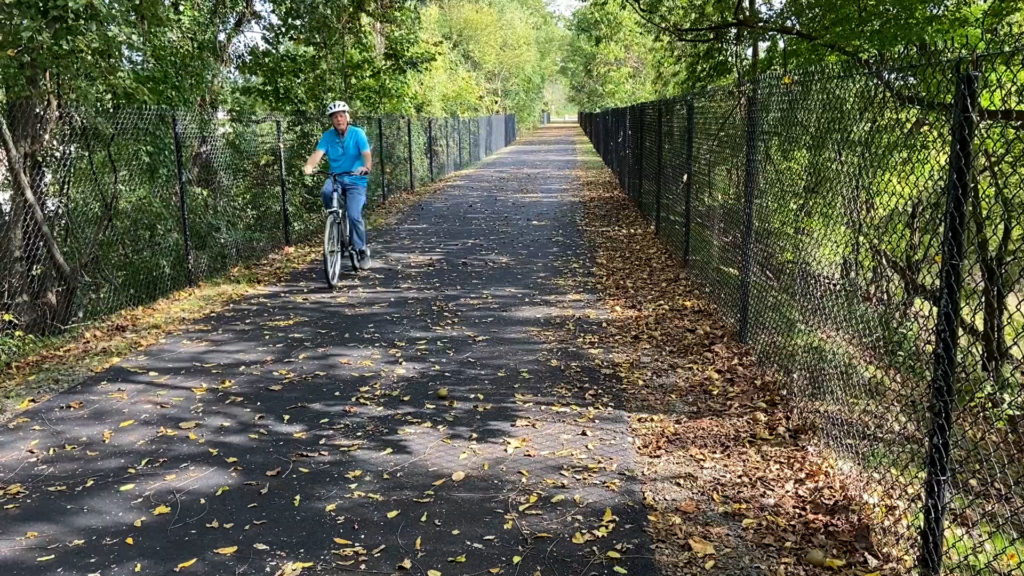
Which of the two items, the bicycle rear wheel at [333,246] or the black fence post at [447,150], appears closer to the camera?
the bicycle rear wheel at [333,246]

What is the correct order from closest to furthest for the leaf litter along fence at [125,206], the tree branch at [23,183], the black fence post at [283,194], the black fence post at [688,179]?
the tree branch at [23,183], the leaf litter along fence at [125,206], the black fence post at [688,179], the black fence post at [283,194]

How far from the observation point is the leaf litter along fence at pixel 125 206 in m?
7.87

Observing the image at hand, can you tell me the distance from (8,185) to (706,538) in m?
7.45

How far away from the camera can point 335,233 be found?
29.3 feet

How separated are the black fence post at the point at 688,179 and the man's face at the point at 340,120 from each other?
3781 mm

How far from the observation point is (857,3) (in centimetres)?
920

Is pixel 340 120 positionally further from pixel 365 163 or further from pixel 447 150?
pixel 447 150

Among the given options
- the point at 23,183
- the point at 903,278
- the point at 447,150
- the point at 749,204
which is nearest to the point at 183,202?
the point at 23,183

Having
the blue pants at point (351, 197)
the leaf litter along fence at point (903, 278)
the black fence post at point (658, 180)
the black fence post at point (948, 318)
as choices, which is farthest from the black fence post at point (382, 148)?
the black fence post at point (948, 318)

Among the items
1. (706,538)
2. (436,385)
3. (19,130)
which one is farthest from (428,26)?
(706,538)

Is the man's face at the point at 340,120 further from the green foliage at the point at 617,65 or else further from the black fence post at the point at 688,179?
A: the green foliage at the point at 617,65

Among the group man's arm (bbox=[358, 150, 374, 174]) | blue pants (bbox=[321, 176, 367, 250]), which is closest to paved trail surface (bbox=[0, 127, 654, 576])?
blue pants (bbox=[321, 176, 367, 250])

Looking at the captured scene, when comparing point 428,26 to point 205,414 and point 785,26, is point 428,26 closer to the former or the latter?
point 785,26

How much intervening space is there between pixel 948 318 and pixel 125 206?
28.6 ft
